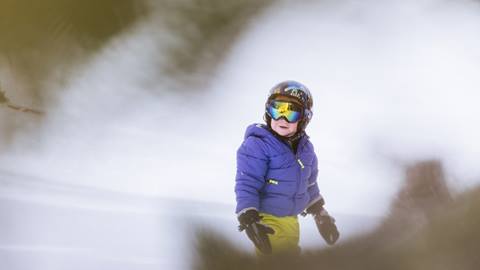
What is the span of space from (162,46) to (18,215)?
0.51 m

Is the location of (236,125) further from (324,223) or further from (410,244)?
(410,244)

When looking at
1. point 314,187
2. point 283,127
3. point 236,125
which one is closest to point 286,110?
point 283,127

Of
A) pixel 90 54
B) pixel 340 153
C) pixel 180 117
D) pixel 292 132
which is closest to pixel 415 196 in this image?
pixel 340 153

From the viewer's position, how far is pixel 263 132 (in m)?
0.83

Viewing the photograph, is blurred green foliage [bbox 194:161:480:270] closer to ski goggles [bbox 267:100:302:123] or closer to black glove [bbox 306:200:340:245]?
black glove [bbox 306:200:340:245]

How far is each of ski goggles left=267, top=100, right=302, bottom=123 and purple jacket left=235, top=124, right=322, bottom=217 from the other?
1.4 inches

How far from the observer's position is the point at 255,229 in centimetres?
76

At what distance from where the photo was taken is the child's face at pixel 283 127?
2.72ft

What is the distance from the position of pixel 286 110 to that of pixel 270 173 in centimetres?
10

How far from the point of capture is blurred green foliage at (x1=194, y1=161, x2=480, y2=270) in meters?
0.80

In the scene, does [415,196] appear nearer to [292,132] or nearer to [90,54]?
[292,132]

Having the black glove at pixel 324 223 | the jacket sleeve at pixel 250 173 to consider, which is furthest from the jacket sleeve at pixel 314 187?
the jacket sleeve at pixel 250 173

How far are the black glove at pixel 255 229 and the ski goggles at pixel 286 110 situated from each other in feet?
0.53

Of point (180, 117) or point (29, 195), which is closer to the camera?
point (29, 195)
